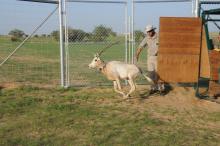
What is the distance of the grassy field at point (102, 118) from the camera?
7660 millimetres

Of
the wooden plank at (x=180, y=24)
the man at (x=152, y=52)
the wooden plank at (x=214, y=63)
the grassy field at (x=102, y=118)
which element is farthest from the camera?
the man at (x=152, y=52)

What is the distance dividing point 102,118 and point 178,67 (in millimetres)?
3116

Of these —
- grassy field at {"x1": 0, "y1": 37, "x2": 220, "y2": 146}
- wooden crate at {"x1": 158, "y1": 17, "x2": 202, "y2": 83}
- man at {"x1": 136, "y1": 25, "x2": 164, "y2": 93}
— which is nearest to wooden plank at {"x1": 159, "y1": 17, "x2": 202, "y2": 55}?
wooden crate at {"x1": 158, "y1": 17, "x2": 202, "y2": 83}

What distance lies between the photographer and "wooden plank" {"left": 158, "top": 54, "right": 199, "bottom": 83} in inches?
443

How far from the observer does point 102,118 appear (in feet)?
30.0

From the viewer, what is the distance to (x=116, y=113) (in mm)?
9727

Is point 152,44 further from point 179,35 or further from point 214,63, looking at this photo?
point 214,63

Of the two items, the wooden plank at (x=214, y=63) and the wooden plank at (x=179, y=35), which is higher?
the wooden plank at (x=179, y=35)

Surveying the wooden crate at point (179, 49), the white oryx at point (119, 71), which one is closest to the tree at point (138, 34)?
the white oryx at point (119, 71)

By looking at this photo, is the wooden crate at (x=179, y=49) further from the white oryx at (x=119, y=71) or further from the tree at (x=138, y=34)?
the tree at (x=138, y=34)

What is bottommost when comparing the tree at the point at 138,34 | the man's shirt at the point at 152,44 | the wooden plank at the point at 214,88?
the wooden plank at the point at 214,88

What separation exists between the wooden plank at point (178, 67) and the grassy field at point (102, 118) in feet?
2.03

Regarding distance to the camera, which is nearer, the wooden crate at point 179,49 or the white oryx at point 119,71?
the wooden crate at point 179,49

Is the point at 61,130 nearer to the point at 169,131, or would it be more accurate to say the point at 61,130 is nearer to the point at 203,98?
the point at 169,131
